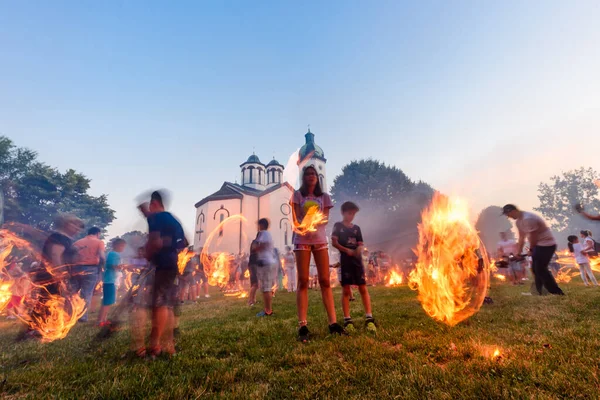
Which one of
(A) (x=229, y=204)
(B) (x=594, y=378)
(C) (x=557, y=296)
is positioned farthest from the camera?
(A) (x=229, y=204)

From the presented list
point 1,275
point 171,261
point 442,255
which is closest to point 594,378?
point 442,255

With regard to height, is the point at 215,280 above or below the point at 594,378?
above

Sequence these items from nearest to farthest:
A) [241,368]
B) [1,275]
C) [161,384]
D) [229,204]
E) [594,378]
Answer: [594,378], [161,384], [241,368], [1,275], [229,204]

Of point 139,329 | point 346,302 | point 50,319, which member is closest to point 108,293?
point 50,319

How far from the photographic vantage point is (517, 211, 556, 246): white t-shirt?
7656mm

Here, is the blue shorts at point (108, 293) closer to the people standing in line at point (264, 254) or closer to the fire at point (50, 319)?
the fire at point (50, 319)

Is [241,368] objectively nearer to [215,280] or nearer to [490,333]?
[490,333]

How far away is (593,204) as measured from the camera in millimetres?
75875

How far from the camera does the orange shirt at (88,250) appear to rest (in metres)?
7.52

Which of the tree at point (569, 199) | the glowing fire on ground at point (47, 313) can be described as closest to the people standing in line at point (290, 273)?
the glowing fire on ground at point (47, 313)

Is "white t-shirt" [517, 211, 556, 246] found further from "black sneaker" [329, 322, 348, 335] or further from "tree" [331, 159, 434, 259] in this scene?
"tree" [331, 159, 434, 259]

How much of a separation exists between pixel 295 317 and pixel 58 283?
5625 mm

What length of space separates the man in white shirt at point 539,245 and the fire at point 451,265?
7.27ft

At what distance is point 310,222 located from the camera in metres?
4.86
